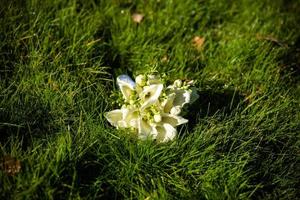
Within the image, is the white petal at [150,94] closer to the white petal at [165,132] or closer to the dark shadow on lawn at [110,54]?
the white petal at [165,132]

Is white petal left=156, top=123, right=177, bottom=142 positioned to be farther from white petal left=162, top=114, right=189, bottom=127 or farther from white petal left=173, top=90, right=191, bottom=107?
white petal left=173, top=90, right=191, bottom=107

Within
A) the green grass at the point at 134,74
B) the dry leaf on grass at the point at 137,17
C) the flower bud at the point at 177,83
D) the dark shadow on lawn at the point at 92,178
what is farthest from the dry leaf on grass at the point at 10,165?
the dry leaf on grass at the point at 137,17

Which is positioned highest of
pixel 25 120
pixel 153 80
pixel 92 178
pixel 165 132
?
pixel 153 80

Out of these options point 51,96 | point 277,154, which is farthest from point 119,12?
point 277,154

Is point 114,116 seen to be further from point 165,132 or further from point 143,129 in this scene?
point 165,132

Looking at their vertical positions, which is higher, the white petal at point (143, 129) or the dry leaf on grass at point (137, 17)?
the dry leaf on grass at point (137, 17)

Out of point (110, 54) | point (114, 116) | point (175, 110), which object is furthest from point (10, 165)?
point (110, 54)
